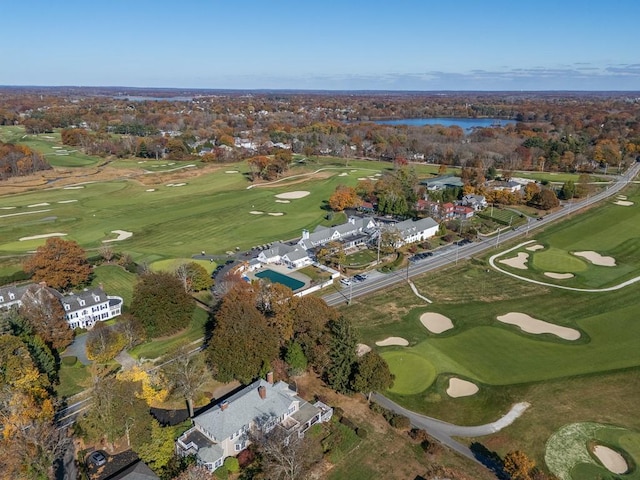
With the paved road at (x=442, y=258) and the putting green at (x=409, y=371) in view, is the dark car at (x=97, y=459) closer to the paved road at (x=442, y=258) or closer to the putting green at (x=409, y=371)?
the putting green at (x=409, y=371)

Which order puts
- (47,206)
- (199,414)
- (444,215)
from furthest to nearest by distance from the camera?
1. (47,206)
2. (444,215)
3. (199,414)

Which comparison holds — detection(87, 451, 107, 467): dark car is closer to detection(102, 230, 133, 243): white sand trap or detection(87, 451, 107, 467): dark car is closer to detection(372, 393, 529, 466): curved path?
detection(372, 393, 529, 466): curved path

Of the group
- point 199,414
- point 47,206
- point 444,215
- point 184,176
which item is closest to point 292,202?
point 444,215

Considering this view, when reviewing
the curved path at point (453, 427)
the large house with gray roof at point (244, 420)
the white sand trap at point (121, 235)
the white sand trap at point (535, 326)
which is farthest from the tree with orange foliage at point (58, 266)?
the white sand trap at point (535, 326)

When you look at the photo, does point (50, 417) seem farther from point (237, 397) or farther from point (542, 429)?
point (542, 429)

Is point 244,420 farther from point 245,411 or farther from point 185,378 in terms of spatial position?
point 185,378

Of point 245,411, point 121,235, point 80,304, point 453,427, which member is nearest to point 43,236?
point 121,235
